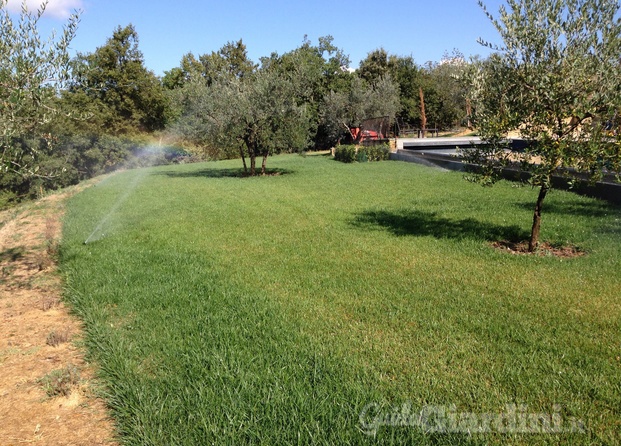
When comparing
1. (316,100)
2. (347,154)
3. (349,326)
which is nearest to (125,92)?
(316,100)

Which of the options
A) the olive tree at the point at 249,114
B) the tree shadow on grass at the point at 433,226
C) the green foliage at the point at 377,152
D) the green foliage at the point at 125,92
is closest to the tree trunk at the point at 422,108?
the green foliage at the point at 377,152

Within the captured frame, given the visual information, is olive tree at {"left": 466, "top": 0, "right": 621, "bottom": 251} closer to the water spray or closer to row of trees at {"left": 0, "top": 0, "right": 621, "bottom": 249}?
row of trees at {"left": 0, "top": 0, "right": 621, "bottom": 249}

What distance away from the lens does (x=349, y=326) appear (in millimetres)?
5270

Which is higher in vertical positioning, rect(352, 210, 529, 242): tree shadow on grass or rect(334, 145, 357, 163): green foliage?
rect(334, 145, 357, 163): green foliage

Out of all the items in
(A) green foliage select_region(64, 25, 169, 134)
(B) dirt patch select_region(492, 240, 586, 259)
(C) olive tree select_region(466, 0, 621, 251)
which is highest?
(A) green foliage select_region(64, 25, 169, 134)

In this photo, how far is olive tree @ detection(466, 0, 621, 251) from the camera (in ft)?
23.9

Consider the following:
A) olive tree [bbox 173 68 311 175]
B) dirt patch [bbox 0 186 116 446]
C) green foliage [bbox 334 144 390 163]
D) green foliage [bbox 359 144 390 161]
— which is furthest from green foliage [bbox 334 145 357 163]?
dirt patch [bbox 0 186 116 446]

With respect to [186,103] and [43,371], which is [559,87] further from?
[186,103]

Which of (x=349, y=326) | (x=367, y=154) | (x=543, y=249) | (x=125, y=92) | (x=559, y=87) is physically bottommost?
(x=543, y=249)

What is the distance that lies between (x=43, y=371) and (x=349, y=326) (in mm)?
3166

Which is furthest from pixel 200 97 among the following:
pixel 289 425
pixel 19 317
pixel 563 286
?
pixel 289 425

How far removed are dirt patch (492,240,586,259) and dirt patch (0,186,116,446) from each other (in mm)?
6831

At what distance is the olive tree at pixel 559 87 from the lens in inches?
287

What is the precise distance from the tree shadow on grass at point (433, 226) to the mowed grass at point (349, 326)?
0.19ft
